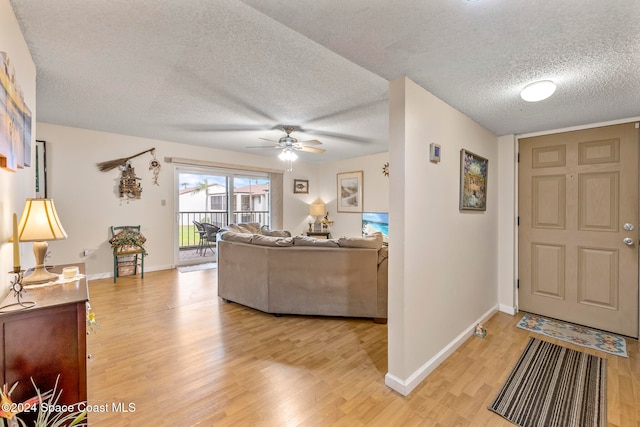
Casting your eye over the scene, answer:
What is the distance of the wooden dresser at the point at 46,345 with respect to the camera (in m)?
1.14

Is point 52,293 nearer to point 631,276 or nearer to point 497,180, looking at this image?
point 497,180

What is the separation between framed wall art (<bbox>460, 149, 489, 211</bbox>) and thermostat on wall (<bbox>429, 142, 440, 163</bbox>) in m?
0.47

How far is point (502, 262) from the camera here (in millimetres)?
3217

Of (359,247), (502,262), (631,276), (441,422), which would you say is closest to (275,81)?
(359,247)

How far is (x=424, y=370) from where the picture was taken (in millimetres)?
1950

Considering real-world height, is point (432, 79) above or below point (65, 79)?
below

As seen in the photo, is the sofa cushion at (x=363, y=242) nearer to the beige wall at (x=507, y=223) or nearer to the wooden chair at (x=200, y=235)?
the beige wall at (x=507, y=223)

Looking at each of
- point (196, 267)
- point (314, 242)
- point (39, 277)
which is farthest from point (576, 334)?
point (196, 267)

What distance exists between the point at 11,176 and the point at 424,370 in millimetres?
2825

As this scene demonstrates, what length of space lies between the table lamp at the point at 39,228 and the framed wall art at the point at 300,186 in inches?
202

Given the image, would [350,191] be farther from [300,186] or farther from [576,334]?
[576,334]

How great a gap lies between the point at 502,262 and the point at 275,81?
10.4 feet

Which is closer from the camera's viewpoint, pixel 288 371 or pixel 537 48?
pixel 537 48

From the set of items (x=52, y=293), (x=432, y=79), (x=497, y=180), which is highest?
(x=432, y=79)
